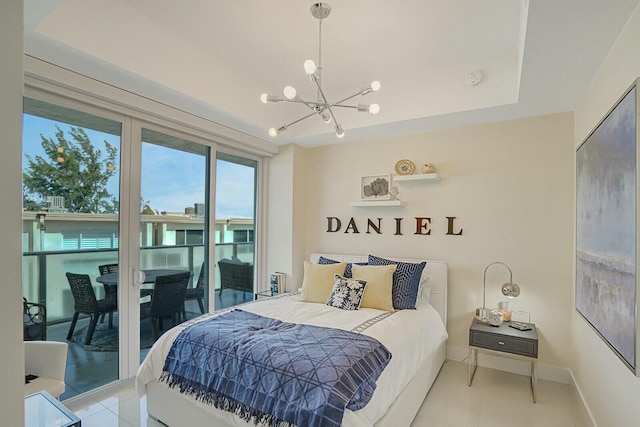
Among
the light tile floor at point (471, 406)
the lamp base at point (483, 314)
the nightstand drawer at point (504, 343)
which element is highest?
the lamp base at point (483, 314)

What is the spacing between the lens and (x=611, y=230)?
177 cm

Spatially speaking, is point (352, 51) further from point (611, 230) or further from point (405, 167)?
point (611, 230)

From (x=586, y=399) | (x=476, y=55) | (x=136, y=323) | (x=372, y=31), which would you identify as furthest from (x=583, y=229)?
(x=136, y=323)

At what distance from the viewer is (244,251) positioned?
426cm

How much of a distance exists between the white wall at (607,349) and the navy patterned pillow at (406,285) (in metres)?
1.29

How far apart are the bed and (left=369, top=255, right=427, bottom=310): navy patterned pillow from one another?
10cm

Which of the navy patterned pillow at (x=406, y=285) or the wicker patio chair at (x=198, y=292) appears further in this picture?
the wicker patio chair at (x=198, y=292)

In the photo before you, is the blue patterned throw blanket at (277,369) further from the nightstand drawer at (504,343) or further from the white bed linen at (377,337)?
the nightstand drawer at (504,343)

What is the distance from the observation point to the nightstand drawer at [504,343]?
2.64 metres

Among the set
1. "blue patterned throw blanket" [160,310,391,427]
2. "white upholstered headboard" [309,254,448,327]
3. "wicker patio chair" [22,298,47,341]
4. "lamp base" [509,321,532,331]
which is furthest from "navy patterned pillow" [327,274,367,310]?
"wicker patio chair" [22,298,47,341]

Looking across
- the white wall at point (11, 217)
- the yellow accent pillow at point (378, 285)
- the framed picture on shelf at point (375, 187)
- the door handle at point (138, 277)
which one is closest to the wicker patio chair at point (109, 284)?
the door handle at point (138, 277)

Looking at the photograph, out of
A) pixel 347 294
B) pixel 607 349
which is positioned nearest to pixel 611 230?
pixel 607 349

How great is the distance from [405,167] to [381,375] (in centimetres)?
245

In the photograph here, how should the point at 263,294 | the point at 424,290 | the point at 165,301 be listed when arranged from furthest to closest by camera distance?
1. the point at 263,294
2. the point at 424,290
3. the point at 165,301
